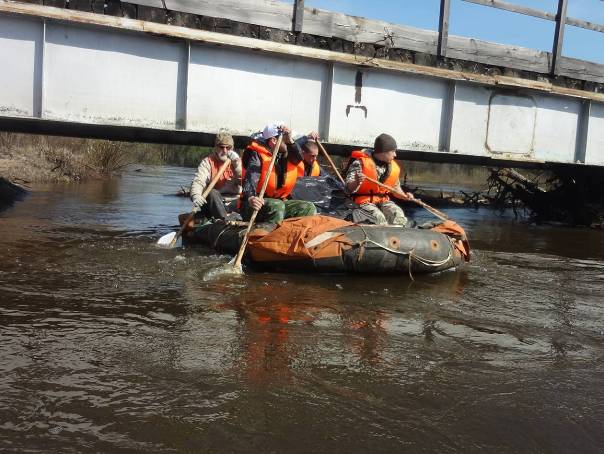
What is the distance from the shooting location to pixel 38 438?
3018 mm

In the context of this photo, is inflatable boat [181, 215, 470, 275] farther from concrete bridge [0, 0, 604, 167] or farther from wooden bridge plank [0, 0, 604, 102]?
wooden bridge plank [0, 0, 604, 102]

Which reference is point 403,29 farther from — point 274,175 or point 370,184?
point 274,175

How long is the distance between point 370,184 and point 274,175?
1.36m

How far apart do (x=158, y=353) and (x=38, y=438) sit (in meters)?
1.33

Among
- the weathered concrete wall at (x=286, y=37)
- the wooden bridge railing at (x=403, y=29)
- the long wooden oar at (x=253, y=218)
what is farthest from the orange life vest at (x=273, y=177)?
the wooden bridge railing at (x=403, y=29)

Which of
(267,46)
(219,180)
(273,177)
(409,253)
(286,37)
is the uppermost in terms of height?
(286,37)

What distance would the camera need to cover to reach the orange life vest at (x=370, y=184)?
8703 millimetres

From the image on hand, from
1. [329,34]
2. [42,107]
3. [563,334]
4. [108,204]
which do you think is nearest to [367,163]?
[329,34]

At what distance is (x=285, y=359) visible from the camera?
433 cm

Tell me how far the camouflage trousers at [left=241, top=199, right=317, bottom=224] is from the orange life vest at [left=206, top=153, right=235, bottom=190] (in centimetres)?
70

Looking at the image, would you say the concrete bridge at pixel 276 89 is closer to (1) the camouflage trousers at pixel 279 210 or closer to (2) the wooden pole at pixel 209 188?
(2) the wooden pole at pixel 209 188

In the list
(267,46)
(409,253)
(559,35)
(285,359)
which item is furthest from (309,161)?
(559,35)

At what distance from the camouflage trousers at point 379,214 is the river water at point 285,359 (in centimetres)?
109

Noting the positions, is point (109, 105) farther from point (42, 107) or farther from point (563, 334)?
point (563, 334)
